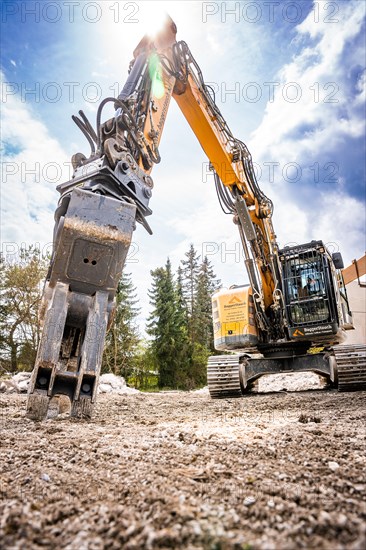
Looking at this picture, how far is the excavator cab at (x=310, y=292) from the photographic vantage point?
6.71m

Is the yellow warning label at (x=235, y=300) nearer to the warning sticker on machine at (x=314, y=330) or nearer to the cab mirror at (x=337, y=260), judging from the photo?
the warning sticker on machine at (x=314, y=330)

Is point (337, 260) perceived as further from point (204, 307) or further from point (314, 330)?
point (204, 307)

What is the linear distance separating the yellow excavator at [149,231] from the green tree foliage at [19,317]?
15274 mm

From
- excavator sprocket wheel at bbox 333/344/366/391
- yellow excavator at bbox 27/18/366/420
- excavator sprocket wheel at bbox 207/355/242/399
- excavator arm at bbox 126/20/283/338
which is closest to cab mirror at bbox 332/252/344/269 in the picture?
yellow excavator at bbox 27/18/366/420

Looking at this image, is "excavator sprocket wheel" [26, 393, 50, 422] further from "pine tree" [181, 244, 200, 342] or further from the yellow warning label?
"pine tree" [181, 244, 200, 342]

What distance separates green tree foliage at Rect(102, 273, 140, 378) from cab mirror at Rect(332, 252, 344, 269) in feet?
57.4

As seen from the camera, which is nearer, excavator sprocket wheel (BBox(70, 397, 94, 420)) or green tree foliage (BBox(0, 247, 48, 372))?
excavator sprocket wheel (BBox(70, 397, 94, 420))

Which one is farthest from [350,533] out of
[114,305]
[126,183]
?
[126,183]


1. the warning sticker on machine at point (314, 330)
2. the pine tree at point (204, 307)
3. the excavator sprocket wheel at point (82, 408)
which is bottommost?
the excavator sprocket wheel at point (82, 408)

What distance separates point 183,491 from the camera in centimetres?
133

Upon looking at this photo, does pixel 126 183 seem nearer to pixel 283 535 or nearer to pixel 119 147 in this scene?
pixel 119 147

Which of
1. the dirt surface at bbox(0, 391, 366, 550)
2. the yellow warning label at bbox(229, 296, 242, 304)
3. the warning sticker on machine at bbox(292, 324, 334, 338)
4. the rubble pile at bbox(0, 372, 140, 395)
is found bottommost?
Answer: the dirt surface at bbox(0, 391, 366, 550)

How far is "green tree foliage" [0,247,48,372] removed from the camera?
19625 millimetres

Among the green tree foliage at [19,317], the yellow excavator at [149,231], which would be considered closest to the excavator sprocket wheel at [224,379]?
the yellow excavator at [149,231]
